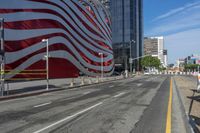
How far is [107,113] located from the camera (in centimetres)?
1317

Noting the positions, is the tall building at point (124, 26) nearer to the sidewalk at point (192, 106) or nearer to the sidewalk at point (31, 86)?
the sidewalk at point (31, 86)

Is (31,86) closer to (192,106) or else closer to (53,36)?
(192,106)

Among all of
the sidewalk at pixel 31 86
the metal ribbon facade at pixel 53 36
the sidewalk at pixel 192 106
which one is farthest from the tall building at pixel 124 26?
the sidewalk at pixel 192 106

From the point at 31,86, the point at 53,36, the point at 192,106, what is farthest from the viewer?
the point at 53,36

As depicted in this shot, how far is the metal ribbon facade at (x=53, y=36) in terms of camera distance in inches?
1722

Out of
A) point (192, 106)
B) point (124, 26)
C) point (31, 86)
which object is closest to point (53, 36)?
point (31, 86)

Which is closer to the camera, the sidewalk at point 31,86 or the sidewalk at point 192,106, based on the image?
the sidewalk at point 192,106

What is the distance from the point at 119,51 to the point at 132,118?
128 meters

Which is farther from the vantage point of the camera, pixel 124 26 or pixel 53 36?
pixel 124 26

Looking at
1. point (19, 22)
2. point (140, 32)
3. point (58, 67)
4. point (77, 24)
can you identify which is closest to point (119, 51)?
point (140, 32)

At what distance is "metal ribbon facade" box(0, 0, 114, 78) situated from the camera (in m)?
43.8

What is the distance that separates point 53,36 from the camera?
5472 cm

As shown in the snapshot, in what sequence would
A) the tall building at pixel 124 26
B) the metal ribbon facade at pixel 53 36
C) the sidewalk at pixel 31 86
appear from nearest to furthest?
the sidewalk at pixel 31 86
the metal ribbon facade at pixel 53 36
the tall building at pixel 124 26

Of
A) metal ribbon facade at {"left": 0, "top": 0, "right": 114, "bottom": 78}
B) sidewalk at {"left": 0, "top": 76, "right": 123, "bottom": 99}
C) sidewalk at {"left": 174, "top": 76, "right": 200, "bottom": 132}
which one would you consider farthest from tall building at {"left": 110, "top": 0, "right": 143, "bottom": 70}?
sidewalk at {"left": 174, "top": 76, "right": 200, "bottom": 132}
